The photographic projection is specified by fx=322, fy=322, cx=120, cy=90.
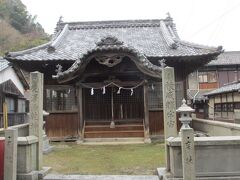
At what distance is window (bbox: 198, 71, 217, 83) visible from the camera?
49.8m

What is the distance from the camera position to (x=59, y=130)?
17203 mm

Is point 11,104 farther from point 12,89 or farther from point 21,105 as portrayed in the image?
point 21,105

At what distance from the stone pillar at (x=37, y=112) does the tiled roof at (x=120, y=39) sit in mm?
6848

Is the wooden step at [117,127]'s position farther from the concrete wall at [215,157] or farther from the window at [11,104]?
the window at [11,104]

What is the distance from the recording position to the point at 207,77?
1973 inches

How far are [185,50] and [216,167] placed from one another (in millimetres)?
11227

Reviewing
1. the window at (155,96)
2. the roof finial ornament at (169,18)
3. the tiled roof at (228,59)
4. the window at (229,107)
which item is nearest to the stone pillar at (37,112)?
the window at (155,96)

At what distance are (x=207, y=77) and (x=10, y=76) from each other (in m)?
30.9

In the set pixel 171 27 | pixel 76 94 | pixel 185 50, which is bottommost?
pixel 76 94

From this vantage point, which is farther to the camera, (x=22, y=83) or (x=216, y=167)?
(x=22, y=83)

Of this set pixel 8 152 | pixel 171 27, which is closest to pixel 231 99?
pixel 171 27

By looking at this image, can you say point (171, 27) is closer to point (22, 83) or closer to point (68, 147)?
point (68, 147)

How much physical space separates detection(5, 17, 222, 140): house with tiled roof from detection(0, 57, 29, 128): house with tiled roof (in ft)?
24.9

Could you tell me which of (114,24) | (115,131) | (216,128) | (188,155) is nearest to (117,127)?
(115,131)
